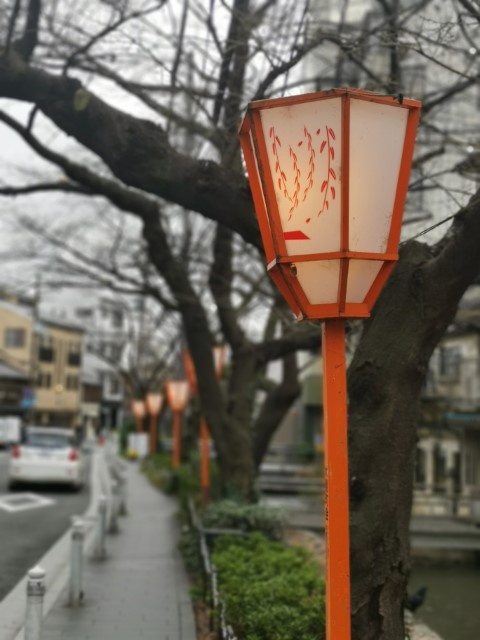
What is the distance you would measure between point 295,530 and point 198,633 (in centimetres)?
796

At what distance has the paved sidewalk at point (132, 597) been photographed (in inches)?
298

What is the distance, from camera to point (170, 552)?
12.7 metres

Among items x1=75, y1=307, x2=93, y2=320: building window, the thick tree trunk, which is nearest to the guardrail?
the thick tree trunk

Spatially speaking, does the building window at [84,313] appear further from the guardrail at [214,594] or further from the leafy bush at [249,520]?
the guardrail at [214,594]

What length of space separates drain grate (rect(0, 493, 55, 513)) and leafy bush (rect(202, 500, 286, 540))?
7441 mm

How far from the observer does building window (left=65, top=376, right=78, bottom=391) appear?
2968 inches

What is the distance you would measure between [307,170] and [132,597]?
6.57 m

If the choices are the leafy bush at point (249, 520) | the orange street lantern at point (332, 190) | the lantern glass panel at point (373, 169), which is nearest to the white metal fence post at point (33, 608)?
the orange street lantern at point (332, 190)

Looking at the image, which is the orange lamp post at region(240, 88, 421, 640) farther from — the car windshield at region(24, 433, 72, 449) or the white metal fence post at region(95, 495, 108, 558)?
the car windshield at region(24, 433, 72, 449)

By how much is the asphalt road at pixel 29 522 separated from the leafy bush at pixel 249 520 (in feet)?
8.48

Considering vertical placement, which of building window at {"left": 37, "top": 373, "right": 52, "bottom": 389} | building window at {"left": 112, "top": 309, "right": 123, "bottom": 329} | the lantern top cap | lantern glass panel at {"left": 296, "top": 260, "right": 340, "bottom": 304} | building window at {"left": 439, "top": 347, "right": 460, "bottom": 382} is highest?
building window at {"left": 112, "top": 309, "right": 123, "bottom": 329}

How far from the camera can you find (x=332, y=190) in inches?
157

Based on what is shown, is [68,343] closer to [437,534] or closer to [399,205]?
[437,534]

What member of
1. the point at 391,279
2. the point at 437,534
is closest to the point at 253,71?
the point at 391,279
